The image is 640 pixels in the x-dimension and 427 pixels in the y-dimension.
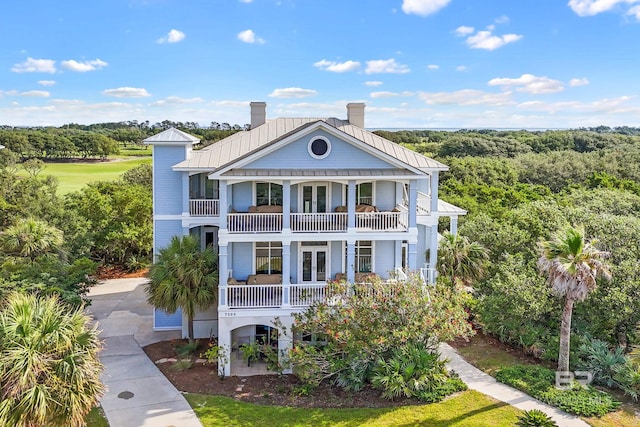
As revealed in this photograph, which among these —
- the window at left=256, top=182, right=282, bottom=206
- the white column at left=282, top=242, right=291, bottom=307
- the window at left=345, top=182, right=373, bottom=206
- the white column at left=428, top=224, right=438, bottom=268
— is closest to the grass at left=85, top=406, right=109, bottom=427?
the white column at left=282, top=242, right=291, bottom=307

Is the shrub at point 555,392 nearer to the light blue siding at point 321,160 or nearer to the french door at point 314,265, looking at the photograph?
the french door at point 314,265

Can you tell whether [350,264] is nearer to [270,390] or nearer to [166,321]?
[270,390]

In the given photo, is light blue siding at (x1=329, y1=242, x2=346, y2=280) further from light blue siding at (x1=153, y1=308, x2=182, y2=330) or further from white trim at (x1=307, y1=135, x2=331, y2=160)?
light blue siding at (x1=153, y1=308, x2=182, y2=330)

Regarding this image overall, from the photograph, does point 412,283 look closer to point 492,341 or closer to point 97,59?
point 492,341

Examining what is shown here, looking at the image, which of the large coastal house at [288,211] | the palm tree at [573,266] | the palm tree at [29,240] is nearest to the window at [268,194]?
the large coastal house at [288,211]

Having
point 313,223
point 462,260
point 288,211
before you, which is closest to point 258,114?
point 288,211
